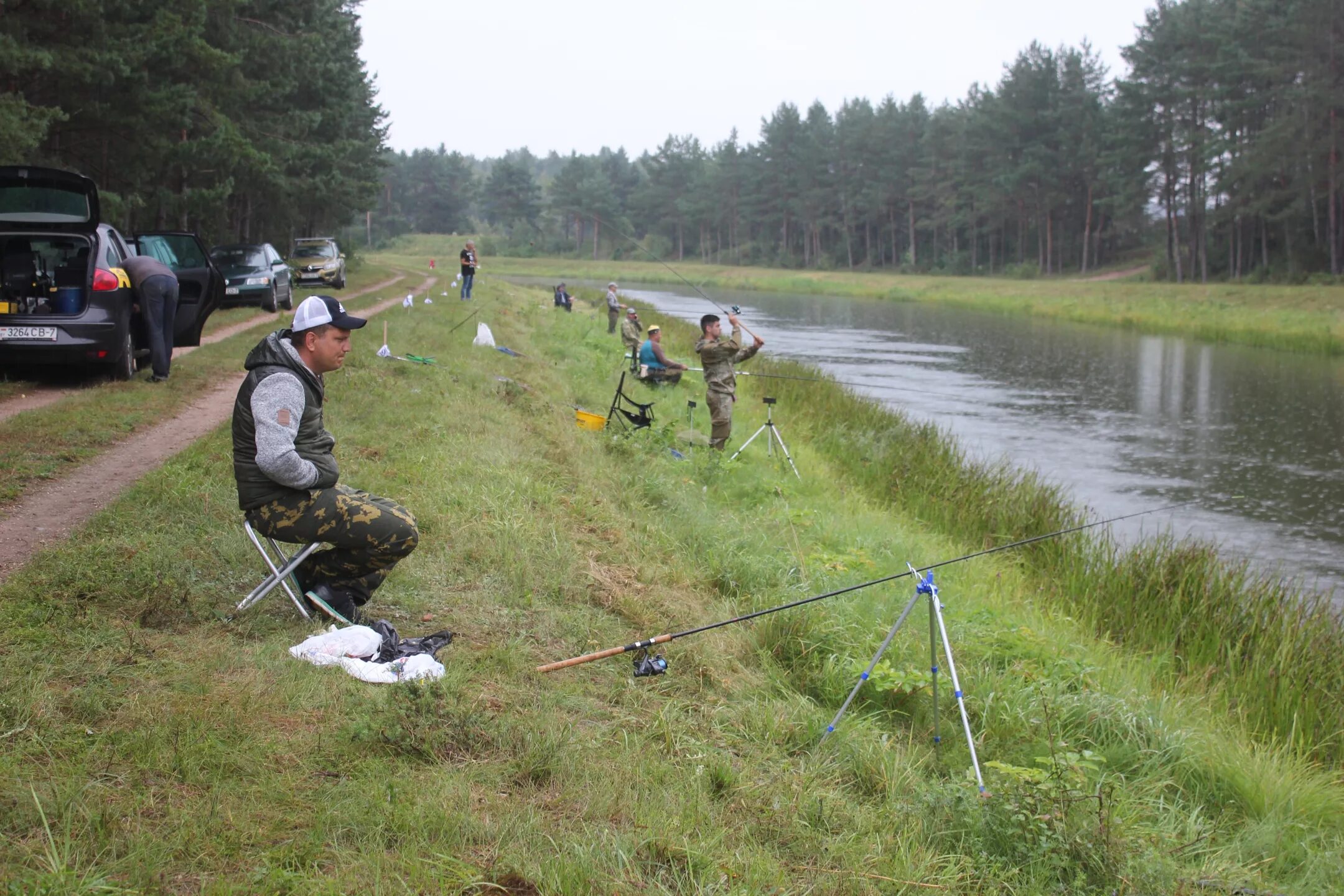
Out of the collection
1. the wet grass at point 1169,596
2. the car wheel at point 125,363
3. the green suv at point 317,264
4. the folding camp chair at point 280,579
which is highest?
the green suv at point 317,264

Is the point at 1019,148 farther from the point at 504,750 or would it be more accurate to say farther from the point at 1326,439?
the point at 504,750

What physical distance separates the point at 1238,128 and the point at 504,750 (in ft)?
191

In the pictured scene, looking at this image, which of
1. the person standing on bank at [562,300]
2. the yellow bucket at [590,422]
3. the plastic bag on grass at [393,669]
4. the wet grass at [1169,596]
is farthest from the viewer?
the person standing on bank at [562,300]

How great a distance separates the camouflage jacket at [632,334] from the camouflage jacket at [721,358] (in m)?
6.67

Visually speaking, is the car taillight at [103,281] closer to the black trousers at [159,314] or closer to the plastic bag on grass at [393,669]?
the black trousers at [159,314]

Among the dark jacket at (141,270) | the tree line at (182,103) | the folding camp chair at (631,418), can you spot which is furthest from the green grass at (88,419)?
the tree line at (182,103)

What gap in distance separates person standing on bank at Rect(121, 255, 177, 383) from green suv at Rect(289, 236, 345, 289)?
18007 mm

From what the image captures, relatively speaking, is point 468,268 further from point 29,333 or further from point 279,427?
point 279,427

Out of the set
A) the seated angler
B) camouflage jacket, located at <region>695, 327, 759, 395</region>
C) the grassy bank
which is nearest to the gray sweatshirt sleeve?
camouflage jacket, located at <region>695, 327, 759, 395</region>

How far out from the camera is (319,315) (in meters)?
4.81

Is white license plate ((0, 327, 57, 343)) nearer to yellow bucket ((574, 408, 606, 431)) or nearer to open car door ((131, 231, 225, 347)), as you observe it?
open car door ((131, 231, 225, 347))

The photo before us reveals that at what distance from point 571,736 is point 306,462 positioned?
1.66m

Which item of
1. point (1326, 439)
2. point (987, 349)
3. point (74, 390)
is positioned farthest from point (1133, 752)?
point (987, 349)

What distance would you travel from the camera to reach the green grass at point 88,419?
24.6 feet
